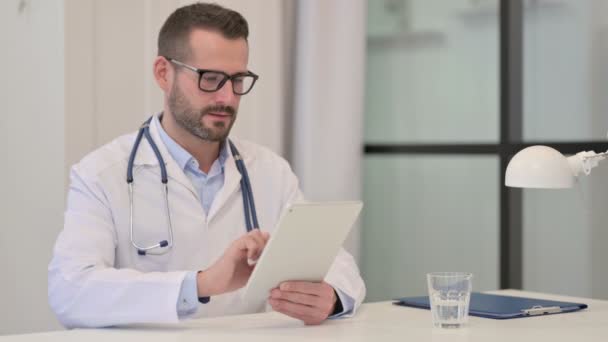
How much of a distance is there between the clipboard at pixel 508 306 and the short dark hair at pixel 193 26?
0.84m

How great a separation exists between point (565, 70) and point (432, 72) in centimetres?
61

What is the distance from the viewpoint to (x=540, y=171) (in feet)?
6.53

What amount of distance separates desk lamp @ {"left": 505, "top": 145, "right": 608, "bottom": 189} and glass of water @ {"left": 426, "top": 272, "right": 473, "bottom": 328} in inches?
9.0

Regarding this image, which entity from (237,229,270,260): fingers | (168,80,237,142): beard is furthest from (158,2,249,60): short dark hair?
(237,229,270,260): fingers

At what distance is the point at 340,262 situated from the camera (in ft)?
8.08

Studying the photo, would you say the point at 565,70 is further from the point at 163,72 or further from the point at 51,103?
the point at 51,103

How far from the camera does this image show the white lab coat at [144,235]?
2064 millimetres

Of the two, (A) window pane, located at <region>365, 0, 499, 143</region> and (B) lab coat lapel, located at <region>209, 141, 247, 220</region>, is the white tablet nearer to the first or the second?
(B) lab coat lapel, located at <region>209, 141, 247, 220</region>

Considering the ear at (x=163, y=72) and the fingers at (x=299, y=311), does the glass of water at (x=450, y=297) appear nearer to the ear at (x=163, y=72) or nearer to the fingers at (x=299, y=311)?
the fingers at (x=299, y=311)

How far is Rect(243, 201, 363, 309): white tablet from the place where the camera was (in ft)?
6.26

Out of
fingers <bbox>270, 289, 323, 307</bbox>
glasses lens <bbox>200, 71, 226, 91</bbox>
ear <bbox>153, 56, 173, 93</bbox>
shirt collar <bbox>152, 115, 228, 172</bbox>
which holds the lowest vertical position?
fingers <bbox>270, 289, 323, 307</bbox>

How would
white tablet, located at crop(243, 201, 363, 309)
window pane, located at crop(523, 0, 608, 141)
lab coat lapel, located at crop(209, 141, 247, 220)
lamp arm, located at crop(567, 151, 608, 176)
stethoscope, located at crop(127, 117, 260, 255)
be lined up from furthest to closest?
window pane, located at crop(523, 0, 608, 141) → lab coat lapel, located at crop(209, 141, 247, 220) → stethoscope, located at crop(127, 117, 260, 255) → lamp arm, located at crop(567, 151, 608, 176) → white tablet, located at crop(243, 201, 363, 309)

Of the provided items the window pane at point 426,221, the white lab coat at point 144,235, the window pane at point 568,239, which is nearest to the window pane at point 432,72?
the window pane at point 426,221

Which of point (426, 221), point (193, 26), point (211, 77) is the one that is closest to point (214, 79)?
point (211, 77)
